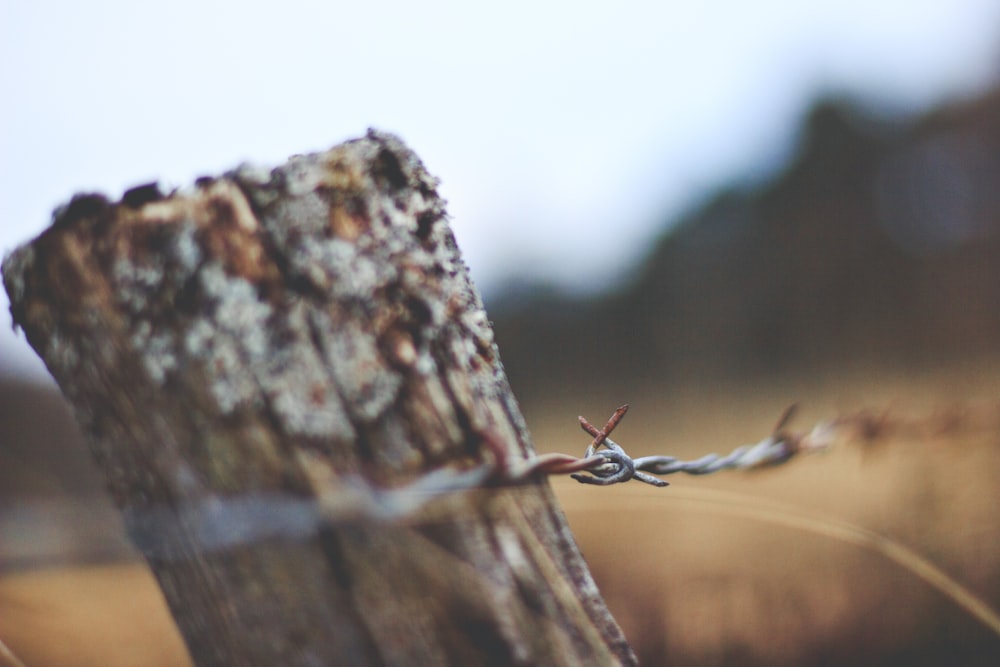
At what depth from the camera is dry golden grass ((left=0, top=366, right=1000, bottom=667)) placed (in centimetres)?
168

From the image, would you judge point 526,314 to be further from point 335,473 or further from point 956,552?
point 335,473

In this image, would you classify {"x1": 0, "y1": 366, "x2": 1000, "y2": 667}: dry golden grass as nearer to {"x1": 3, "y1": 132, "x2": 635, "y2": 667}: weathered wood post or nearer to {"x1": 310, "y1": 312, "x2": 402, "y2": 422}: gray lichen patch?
{"x1": 3, "y1": 132, "x2": 635, "y2": 667}: weathered wood post

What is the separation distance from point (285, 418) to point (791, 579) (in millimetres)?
3735

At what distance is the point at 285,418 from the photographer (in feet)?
1.94

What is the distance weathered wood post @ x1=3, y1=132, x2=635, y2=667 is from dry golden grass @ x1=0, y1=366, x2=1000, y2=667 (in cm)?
22

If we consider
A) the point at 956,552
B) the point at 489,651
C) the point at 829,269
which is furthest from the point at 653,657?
the point at 829,269

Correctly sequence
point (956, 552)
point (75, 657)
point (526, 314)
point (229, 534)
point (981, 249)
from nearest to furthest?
point (229, 534) < point (75, 657) < point (956, 552) < point (981, 249) < point (526, 314)

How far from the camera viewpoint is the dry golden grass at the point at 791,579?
1.68 meters

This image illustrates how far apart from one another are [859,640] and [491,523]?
120 inches

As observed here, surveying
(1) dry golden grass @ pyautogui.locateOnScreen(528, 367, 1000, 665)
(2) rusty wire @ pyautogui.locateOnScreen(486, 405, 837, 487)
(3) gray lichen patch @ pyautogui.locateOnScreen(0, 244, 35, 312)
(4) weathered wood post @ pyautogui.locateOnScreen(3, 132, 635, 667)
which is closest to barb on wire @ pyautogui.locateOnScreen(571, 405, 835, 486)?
(2) rusty wire @ pyautogui.locateOnScreen(486, 405, 837, 487)

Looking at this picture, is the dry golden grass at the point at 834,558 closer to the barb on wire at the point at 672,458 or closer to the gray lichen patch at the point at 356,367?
the barb on wire at the point at 672,458

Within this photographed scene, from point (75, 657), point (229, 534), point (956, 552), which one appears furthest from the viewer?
point (956, 552)

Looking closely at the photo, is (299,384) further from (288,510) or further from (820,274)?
(820,274)

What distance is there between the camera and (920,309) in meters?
17.1
